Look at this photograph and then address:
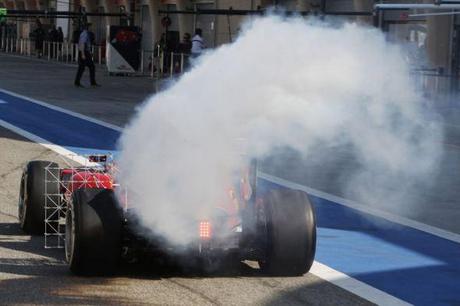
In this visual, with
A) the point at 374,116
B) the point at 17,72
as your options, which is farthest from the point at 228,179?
the point at 17,72

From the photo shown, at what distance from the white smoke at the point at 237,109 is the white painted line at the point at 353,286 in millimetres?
1181

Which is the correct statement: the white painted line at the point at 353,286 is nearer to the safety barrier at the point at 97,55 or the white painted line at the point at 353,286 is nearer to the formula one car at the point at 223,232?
the formula one car at the point at 223,232

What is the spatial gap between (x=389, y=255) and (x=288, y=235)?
2.06 metres

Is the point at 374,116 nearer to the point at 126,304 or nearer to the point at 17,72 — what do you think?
the point at 126,304

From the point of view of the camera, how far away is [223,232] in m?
8.33

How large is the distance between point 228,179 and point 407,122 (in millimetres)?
8757

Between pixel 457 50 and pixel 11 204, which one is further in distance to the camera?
pixel 457 50

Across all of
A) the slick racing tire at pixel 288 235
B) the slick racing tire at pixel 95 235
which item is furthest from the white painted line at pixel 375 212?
the slick racing tire at pixel 95 235

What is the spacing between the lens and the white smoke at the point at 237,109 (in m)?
8.33

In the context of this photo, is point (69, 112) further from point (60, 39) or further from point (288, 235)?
point (60, 39)

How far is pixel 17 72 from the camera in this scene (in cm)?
4331

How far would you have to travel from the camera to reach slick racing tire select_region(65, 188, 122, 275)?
8.21 metres

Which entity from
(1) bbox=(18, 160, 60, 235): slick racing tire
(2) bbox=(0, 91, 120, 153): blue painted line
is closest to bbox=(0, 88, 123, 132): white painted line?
(2) bbox=(0, 91, 120, 153): blue painted line

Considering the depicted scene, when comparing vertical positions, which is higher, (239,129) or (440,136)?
(239,129)
